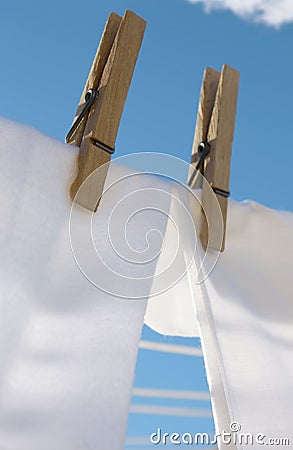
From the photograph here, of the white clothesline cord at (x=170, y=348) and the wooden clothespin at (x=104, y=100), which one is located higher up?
the wooden clothespin at (x=104, y=100)

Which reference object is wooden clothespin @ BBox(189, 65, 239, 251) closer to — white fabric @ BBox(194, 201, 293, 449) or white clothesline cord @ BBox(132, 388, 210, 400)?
white fabric @ BBox(194, 201, 293, 449)

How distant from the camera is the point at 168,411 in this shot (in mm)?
Answer: 1029

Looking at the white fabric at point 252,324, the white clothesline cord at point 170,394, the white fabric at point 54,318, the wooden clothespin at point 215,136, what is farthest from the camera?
the white clothesline cord at point 170,394

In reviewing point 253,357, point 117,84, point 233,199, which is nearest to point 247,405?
point 253,357

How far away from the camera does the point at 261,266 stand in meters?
0.93

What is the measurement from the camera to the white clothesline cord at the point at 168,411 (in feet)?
3.28

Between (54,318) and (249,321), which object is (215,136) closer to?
(249,321)

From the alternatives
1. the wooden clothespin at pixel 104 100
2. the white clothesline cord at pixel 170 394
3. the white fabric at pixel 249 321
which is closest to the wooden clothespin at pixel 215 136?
the white fabric at pixel 249 321

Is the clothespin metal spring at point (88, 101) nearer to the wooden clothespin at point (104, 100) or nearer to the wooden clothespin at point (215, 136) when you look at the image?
the wooden clothespin at point (104, 100)

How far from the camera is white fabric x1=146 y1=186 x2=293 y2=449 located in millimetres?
757

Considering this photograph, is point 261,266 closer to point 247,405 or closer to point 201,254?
point 201,254

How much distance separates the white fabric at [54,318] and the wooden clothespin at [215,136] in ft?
0.39

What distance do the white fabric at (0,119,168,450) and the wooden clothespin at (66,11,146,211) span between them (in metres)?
0.02

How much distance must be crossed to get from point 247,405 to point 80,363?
0.70ft
